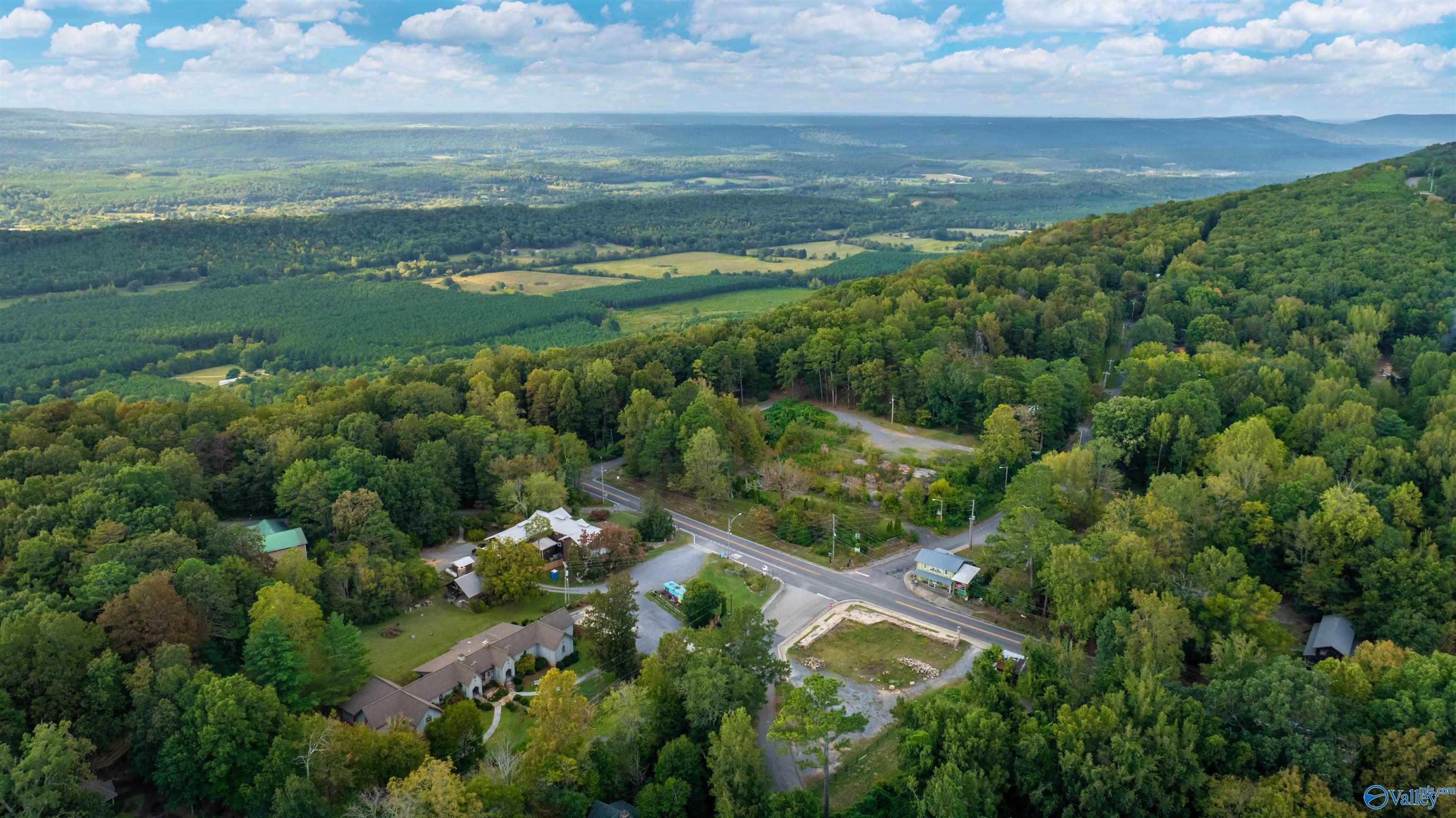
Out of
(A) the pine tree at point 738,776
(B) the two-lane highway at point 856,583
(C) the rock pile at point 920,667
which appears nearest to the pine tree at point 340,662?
(A) the pine tree at point 738,776

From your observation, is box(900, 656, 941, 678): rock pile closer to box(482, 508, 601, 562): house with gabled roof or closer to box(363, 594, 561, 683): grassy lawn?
box(363, 594, 561, 683): grassy lawn

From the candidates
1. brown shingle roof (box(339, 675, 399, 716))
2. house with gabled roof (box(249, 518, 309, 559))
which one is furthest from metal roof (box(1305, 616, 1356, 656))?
house with gabled roof (box(249, 518, 309, 559))

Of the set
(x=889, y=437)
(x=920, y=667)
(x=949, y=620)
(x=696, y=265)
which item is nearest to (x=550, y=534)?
(x=920, y=667)

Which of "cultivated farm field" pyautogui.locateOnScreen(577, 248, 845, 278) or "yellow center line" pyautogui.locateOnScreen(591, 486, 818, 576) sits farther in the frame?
"cultivated farm field" pyautogui.locateOnScreen(577, 248, 845, 278)

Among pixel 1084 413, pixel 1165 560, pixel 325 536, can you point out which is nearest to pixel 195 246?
pixel 325 536

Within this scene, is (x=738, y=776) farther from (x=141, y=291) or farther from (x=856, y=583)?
(x=141, y=291)

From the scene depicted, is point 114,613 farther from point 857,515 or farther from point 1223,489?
point 1223,489

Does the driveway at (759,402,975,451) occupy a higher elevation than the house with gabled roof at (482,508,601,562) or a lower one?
higher

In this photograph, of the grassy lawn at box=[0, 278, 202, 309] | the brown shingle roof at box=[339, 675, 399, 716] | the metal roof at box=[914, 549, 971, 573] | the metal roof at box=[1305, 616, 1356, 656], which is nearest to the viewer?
the brown shingle roof at box=[339, 675, 399, 716]
